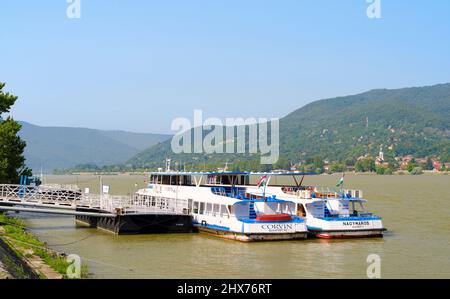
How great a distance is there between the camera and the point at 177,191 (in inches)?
1639

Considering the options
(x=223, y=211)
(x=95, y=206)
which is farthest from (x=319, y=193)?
(x=95, y=206)

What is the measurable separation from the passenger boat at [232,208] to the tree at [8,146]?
42.6 feet

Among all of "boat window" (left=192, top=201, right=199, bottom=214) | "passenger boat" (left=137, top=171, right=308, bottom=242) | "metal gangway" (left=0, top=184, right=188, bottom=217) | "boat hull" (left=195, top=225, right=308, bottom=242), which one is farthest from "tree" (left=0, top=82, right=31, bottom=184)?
"boat hull" (left=195, top=225, right=308, bottom=242)

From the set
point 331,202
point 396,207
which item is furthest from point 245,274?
point 396,207

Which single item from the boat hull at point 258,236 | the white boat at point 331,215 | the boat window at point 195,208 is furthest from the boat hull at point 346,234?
the boat window at point 195,208

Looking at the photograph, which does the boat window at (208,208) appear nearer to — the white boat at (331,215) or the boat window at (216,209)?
the boat window at (216,209)

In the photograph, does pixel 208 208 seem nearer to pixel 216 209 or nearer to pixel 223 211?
pixel 216 209

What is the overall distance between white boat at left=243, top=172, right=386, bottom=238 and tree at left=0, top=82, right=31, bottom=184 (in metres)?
22.1

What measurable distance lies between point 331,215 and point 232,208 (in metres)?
6.87

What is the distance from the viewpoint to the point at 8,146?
4794cm

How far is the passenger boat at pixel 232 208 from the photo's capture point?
111 ft

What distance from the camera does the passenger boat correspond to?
3394 centimetres

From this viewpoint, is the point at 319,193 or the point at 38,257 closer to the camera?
the point at 38,257
